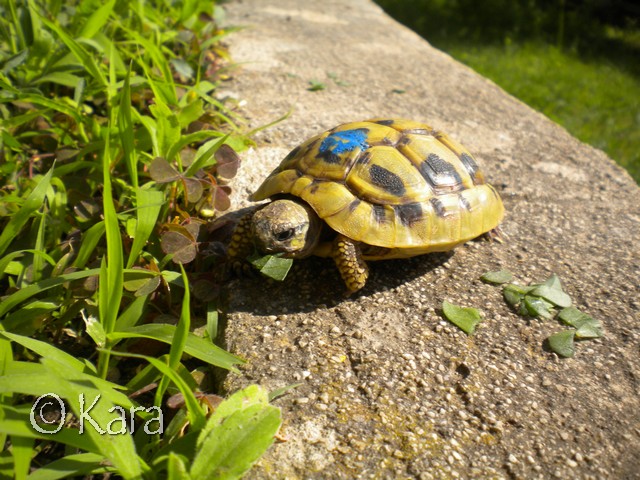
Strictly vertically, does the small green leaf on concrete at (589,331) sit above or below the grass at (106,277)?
below

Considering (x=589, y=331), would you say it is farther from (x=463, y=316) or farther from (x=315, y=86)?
(x=315, y=86)

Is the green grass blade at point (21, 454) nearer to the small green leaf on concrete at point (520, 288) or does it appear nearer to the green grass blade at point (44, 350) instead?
the green grass blade at point (44, 350)

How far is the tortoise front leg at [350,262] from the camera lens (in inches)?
75.4

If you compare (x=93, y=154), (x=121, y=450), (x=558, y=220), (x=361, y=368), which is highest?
(x=93, y=154)

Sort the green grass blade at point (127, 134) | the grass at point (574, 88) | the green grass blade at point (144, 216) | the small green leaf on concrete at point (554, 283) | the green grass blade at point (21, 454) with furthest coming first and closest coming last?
the grass at point (574, 88)
the small green leaf on concrete at point (554, 283)
the green grass blade at point (127, 134)
the green grass blade at point (144, 216)
the green grass blade at point (21, 454)

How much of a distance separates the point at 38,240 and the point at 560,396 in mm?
1779

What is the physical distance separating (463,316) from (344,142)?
2.53 feet

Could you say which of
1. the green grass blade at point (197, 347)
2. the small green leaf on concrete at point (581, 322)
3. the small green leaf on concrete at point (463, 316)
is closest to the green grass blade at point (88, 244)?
the green grass blade at point (197, 347)

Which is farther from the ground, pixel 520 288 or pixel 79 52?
pixel 79 52

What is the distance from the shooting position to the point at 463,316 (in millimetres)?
1913

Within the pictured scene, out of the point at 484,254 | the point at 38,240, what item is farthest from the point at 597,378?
the point at 38,240

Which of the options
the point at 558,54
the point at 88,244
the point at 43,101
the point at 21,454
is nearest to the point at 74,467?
the point at 21,454

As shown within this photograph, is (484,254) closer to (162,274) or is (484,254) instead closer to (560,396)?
(560,396)

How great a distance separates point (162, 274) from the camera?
1785 mm
